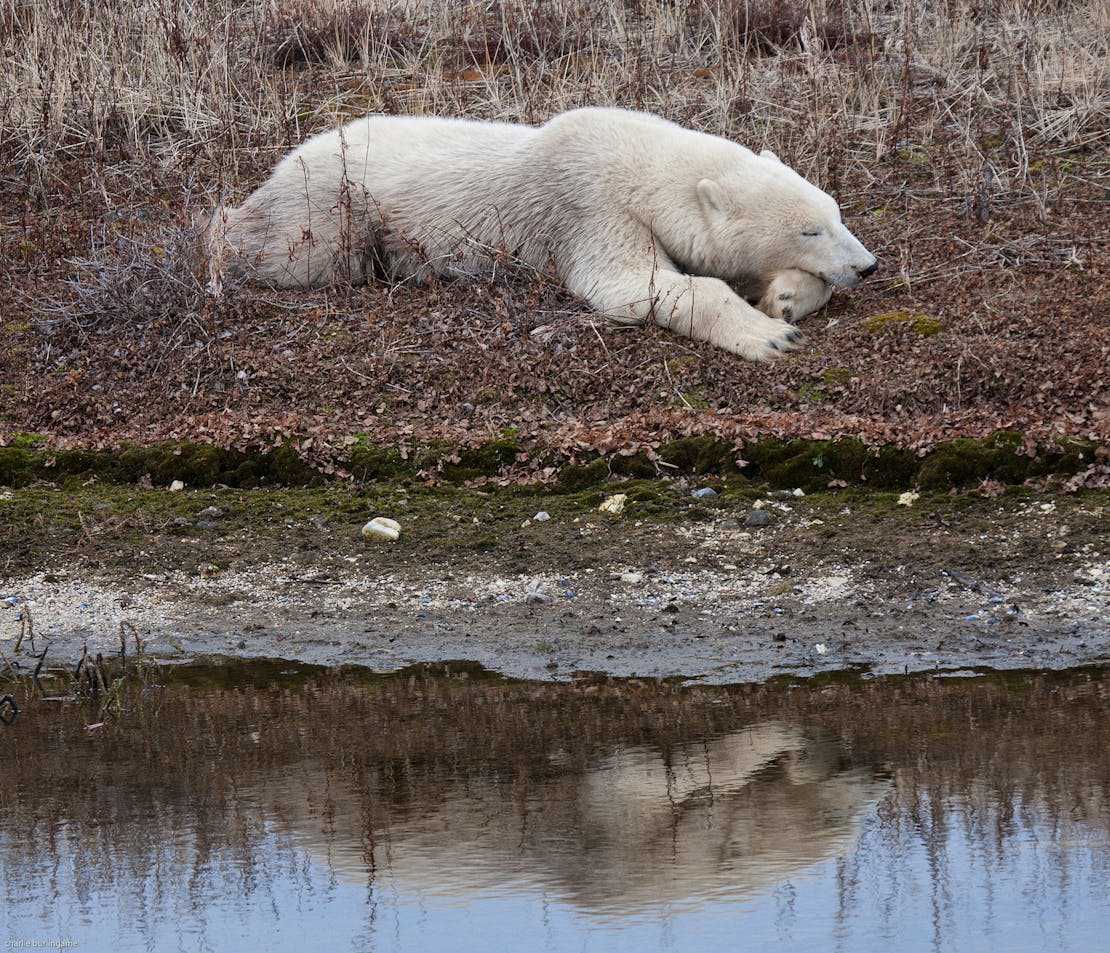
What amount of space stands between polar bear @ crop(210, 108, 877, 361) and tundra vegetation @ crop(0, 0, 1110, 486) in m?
0.17

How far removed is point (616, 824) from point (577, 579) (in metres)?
1.82

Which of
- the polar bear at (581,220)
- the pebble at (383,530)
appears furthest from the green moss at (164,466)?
the polar bear at (581,220)

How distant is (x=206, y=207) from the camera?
856cm

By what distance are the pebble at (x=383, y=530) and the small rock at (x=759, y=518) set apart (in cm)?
127

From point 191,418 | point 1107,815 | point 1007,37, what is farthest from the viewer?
point 1007,37

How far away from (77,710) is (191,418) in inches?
94.8

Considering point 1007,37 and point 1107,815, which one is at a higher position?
point 1007,37

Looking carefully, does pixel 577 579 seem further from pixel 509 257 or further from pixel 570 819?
pixel 509 257

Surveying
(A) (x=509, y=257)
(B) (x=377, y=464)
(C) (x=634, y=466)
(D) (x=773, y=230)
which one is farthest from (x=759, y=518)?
(A) (x=509, y=257)

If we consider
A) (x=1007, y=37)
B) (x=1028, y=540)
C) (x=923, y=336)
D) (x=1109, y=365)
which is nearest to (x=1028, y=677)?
(x=1028, y=540)

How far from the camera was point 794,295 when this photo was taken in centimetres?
675

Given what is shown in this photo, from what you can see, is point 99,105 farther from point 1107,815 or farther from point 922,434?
point 1107,815

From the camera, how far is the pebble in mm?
5070

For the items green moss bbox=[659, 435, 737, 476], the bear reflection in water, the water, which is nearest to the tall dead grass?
green moss bbox=[659, 435, 737, 476]
